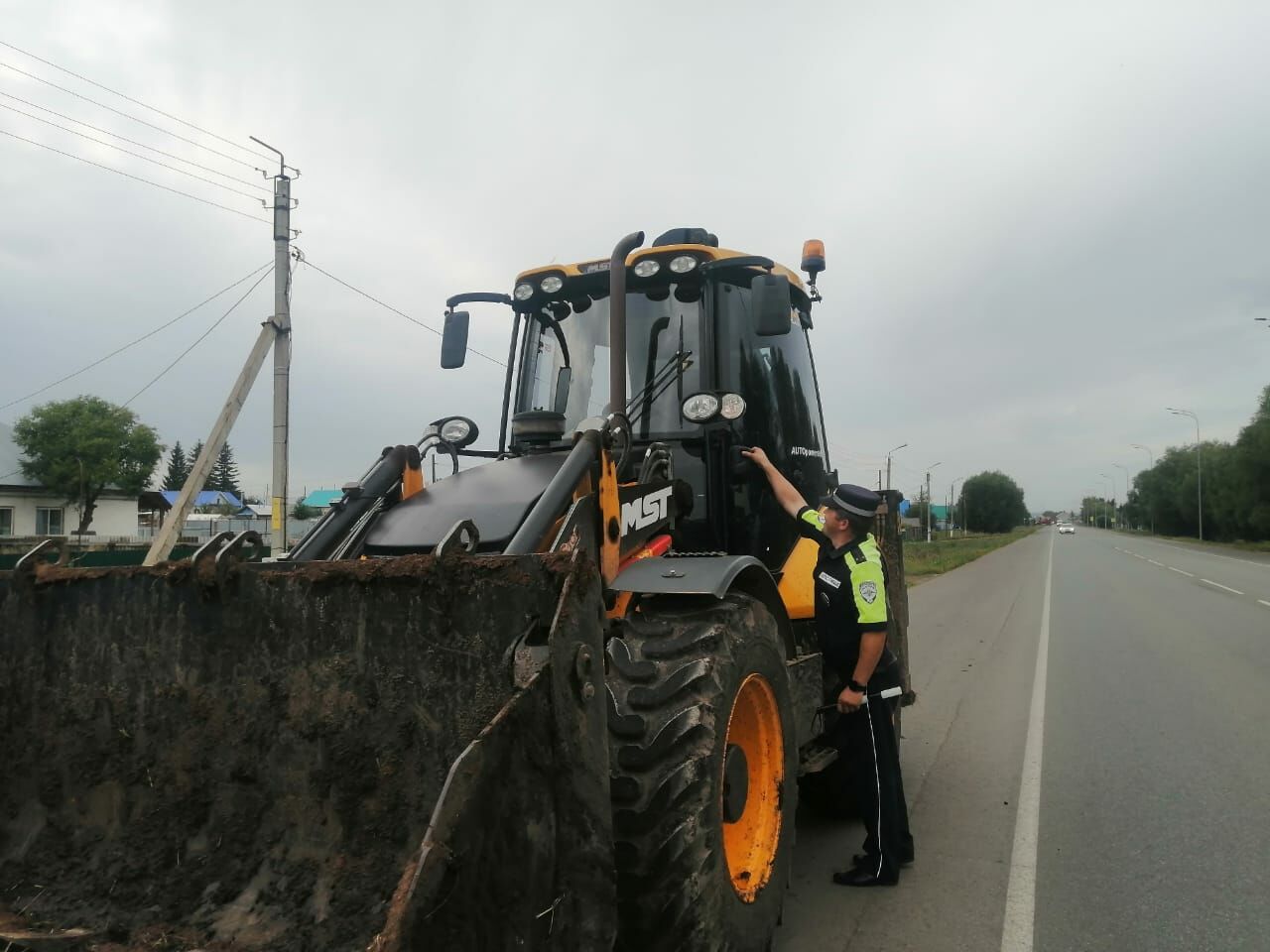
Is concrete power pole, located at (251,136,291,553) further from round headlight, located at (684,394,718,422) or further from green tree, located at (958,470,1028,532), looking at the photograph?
green tree, located at (958,470,1028,532)

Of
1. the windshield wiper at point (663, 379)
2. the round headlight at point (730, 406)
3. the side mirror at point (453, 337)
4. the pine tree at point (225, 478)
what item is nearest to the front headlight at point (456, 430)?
the side mirror at point (453, 337)

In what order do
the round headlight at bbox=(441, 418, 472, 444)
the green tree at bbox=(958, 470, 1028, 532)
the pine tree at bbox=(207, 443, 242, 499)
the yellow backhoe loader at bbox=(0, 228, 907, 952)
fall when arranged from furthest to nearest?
the green tree at bbox=(958, 470, 1028, 532) < the pine tree at bbox=(207, 443, 242, 499) < the round headlight at bbox=(441, 418, 472, 444) < the yellow backhoe loader at bbox=(0, 228, 907, 952)

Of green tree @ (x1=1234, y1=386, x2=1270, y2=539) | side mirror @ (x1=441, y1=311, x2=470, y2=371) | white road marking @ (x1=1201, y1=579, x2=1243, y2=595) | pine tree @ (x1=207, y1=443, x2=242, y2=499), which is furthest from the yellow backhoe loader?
pine tree @ (x1=207, y1=443, x2=242, y2=499)

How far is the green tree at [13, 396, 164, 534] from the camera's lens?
4484cm

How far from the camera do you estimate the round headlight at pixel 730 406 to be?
4.28 m

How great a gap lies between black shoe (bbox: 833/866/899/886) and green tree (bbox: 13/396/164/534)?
48.4m

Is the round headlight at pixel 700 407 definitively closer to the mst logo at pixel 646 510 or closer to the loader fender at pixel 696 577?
the mst logo at pixel 646 510

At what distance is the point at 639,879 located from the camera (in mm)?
2572

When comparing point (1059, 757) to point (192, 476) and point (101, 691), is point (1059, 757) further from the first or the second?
point (192, 476)

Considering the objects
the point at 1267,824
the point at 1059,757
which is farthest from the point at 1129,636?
the point at 1267,824

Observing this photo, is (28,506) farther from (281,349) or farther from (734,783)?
(734,783)

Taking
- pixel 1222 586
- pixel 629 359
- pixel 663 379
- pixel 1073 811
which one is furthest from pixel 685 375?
pixel 1222 586

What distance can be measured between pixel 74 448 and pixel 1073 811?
50004 mm

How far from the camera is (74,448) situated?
45000 mm
